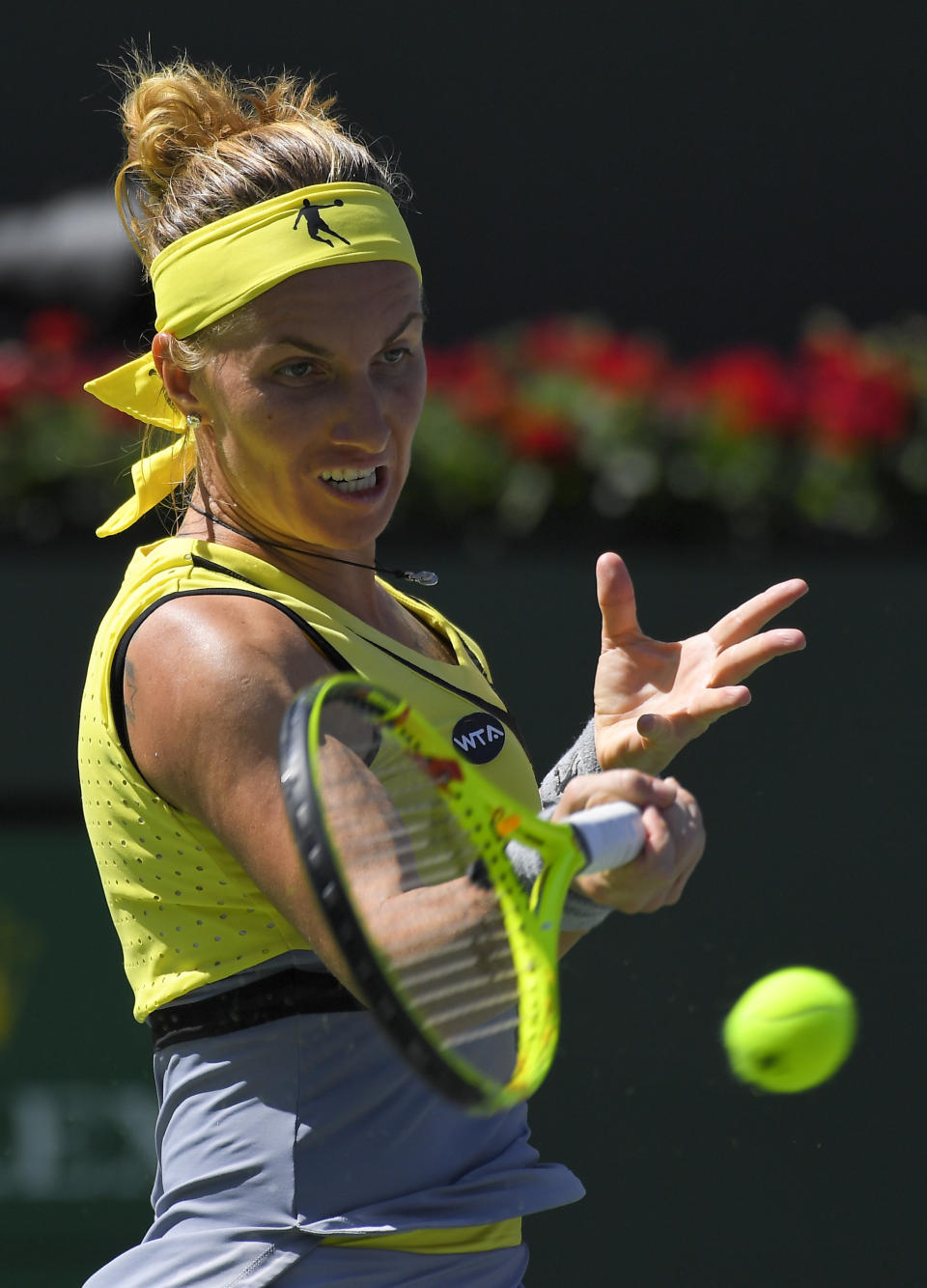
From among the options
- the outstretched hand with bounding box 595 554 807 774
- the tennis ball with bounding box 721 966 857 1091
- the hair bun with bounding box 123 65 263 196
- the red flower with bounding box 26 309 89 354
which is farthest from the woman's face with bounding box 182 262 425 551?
the red flower with bounding box 26 309 89 354

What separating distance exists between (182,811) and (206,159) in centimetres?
82

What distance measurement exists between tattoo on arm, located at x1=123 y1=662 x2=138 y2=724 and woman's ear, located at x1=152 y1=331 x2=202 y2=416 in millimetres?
388

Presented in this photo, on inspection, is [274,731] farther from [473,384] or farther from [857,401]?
[857,401]

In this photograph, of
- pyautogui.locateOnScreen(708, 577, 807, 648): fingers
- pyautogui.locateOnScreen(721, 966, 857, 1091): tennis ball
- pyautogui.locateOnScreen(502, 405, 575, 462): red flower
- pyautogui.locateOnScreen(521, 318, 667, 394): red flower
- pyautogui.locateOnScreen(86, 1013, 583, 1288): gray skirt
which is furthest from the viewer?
pyautogui.locateOnScreen(521, 318, 667, 394): red flower

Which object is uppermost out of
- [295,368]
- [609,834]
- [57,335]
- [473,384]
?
[57,335]

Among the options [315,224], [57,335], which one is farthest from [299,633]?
[57,335]

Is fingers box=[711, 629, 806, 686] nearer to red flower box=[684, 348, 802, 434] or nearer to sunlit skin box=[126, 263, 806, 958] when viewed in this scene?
sunlit skin box=[126, 263, 806, 958]

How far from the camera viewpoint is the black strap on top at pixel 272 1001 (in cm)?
186

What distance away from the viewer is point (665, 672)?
2.29 metres

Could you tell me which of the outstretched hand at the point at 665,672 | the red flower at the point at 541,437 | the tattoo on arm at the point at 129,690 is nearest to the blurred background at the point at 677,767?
the red flower at the point at 541,437

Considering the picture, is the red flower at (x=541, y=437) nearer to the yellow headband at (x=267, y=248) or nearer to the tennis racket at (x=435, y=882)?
the yellow headband at (x=267, y=248)

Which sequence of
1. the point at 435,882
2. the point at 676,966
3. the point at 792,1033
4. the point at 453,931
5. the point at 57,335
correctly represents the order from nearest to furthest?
the point at 453,931 → the point at 435,882 → the point at 792,1033 → the point at 676,966 → the point at 57,335

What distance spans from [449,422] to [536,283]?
208 cm

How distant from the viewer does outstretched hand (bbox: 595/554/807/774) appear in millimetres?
2125
